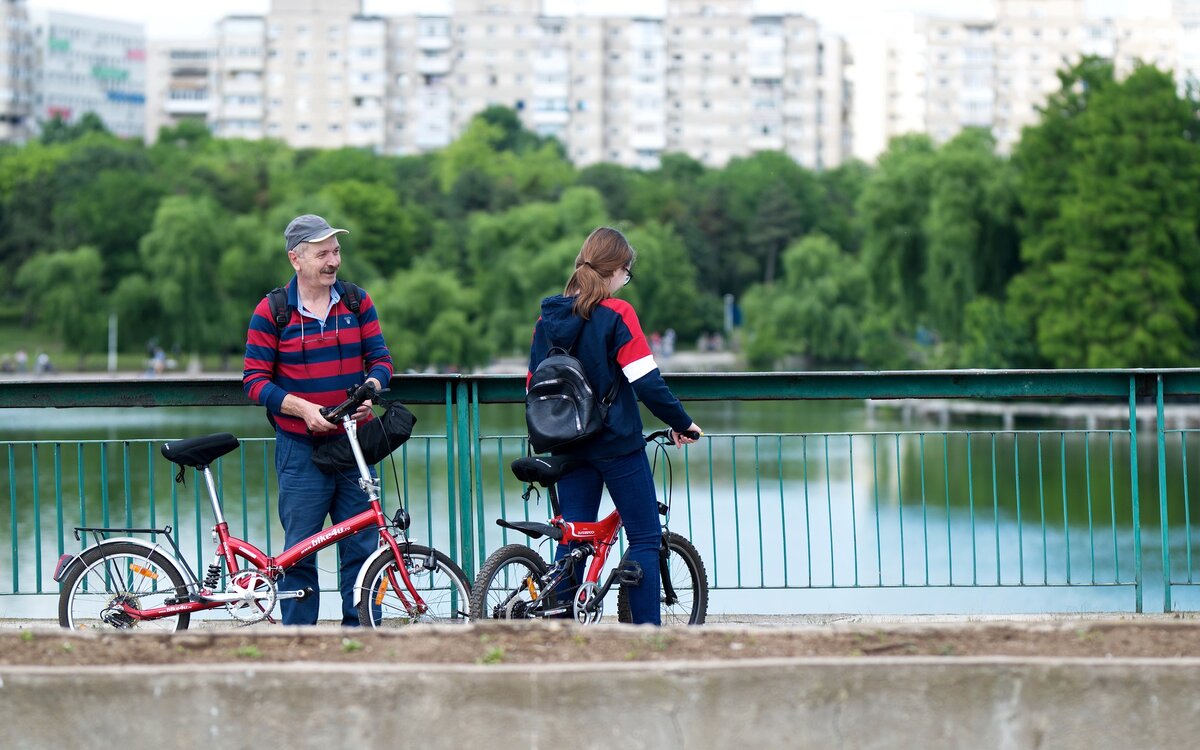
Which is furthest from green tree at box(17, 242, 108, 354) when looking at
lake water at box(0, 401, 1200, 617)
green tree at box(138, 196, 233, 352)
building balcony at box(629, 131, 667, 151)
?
building balcony at box(629, 131, 667, 151)

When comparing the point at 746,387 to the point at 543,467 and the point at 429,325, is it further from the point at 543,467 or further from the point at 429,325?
the point at 429,325

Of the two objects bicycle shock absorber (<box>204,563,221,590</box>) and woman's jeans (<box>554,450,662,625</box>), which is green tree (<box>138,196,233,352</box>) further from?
woman's jeans (<box>554,450,662,625</box>)

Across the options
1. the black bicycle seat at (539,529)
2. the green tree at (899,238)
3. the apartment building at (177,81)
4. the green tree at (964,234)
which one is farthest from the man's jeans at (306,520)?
the apartment building at (177,81)

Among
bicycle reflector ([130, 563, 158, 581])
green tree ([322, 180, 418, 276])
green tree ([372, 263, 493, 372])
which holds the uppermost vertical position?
green tree ([322, 180, 418, 276])

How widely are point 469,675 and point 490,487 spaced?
24567 mm

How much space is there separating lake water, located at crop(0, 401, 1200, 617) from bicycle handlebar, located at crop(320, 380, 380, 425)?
28.2 inches

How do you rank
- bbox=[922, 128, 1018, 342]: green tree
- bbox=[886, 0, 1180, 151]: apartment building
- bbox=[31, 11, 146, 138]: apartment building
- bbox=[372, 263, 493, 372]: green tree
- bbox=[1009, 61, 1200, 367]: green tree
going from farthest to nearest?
bbox=[31, 11, 146, 138]: apartment building, bbox=[886, 0, 1180, 151]: apartment building, bbox=[372, 263, 493, 372]: green tree, bbox=[922, 128, 1018, 342]: green tree, bbox=[1009, 61, 1200, 367]: green tree

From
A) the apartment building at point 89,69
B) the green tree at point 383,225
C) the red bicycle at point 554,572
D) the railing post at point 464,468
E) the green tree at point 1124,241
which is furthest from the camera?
the apartment building at point 89,69

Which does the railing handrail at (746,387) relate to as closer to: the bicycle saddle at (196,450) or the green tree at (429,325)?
the bicycle saddle at (196,450)

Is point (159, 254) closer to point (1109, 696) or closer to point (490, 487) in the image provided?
point (490, 487)

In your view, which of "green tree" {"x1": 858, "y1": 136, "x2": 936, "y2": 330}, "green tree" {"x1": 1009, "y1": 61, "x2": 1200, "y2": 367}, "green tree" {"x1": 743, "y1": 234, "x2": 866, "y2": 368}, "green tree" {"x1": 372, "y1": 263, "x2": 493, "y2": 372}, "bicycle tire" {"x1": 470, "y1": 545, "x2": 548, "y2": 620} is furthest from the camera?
"green tree" {"x1": 743, "y1": 234, "x2": 866, "y2": 368}

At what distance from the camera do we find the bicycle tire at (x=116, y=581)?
19.7 ft

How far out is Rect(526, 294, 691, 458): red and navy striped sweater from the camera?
5.87 m

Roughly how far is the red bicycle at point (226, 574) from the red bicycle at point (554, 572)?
21 cm
